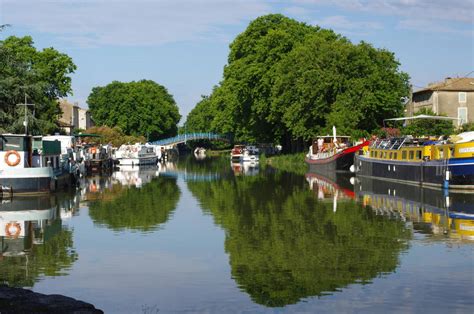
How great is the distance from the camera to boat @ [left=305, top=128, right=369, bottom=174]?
6675 centimetres

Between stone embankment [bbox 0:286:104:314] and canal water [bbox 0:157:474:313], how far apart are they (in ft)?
8.63

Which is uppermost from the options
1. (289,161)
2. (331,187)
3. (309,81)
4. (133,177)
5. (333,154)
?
(309,81)

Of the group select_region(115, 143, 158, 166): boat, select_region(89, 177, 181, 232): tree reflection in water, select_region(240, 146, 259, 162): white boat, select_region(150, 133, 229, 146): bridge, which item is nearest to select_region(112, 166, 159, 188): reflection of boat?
select_region(89, 177, 181, 232): tree reflection in water

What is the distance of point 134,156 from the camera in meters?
92.5

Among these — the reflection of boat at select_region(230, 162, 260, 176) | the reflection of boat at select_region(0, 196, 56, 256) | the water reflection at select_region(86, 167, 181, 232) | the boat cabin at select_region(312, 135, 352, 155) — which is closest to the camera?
the reflection of boat at select_region(0, 196, 56, 256)

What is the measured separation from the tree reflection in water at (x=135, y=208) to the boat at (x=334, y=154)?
823 inches

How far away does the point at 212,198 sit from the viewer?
4156cm

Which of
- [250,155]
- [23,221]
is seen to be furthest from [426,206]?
[250,155]

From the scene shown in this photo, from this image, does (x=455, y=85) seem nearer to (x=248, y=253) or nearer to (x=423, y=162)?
(x=423, y=162)

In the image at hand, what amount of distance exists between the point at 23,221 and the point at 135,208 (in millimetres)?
6713

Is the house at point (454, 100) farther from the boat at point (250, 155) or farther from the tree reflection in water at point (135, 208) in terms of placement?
the tree reflection in water at point (135, 208)

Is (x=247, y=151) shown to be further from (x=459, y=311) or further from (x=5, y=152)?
(x=459, y=311)

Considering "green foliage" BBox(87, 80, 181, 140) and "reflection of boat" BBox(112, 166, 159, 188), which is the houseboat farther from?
"green foliage" BBox(87, 80, 181, 140)

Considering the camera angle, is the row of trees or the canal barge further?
the row of trees
